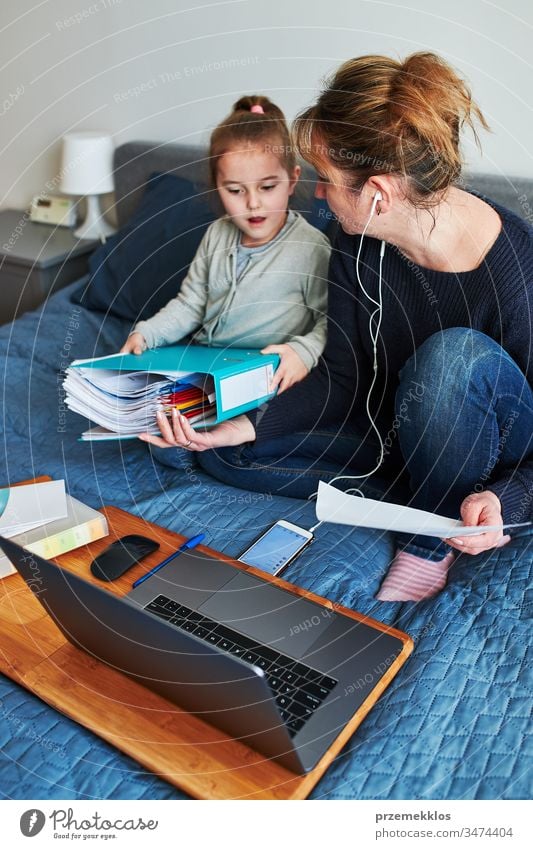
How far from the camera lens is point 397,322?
1241mm

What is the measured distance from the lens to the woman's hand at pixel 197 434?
117cm

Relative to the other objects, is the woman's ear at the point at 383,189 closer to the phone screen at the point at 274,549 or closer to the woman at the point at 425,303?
the woman at the point at 425,303

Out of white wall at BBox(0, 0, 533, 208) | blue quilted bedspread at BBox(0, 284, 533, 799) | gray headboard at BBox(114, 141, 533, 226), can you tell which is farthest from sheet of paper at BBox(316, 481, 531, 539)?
white wall at BBox(0, 0, 533, 208)

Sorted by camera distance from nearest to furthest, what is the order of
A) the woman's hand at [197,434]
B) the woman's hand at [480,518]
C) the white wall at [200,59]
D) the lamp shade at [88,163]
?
1. the woman's hand at [480,518]
2. the woman's hand at [197,434]
3. the white wall at [200,59]
4. the lamp shade at [88,163]

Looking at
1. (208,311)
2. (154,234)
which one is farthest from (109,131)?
(208,311)

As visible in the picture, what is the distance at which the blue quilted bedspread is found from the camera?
765mm

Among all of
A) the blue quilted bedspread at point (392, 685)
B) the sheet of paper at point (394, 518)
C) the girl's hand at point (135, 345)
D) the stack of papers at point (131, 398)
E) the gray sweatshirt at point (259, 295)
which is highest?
the gray sweatshirt at point (259, 295)

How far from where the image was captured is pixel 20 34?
2.31m

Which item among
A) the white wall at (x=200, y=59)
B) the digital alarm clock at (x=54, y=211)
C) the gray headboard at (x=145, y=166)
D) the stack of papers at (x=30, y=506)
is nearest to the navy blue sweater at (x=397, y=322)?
the stack of papers at (x=30, y=506)

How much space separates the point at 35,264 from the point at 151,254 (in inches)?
19.5

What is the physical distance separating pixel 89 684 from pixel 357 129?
802mm

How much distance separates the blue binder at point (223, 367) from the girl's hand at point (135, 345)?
37 mm

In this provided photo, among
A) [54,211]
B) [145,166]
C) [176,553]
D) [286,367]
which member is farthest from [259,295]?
[54,211]
